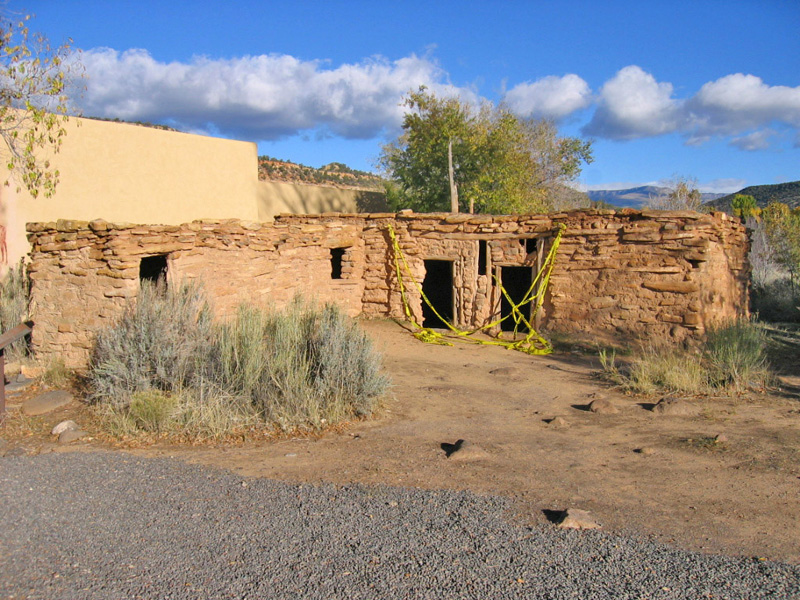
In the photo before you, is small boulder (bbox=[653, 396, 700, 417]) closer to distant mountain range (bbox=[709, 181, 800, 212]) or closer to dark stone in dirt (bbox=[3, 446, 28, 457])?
dark stone in dirt (bbox=[3, 446, 28, 457])

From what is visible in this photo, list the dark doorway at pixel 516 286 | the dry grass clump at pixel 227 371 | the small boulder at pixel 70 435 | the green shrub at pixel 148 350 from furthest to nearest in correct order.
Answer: the dark doorway at pixel 516 286
the green shrub at pixel 148 350
the dry grass clump at pixel 227 371
the small boulder at pixel 70 435

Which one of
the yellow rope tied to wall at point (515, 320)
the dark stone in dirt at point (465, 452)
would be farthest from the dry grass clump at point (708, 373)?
the dark stone in dirt at point (465, 452)

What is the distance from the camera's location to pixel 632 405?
7.78 m

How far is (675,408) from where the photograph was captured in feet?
24.1

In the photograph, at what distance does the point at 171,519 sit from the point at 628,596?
294 centimetres

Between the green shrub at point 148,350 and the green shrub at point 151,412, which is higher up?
the green shrub at point 148,350

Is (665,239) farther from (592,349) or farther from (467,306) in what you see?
(467,306)

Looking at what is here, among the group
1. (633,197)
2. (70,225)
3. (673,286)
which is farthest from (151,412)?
(633,197)

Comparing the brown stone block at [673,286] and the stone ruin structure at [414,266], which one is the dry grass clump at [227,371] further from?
the brown stone block at [673,286]

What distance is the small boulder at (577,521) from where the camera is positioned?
4215mm

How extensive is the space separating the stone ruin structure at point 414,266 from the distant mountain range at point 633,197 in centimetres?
764

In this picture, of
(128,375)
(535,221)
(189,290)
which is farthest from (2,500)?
(535,221)

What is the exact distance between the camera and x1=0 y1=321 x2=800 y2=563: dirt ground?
14.7 ft

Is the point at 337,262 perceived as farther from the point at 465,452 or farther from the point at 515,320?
the point at 465,452
